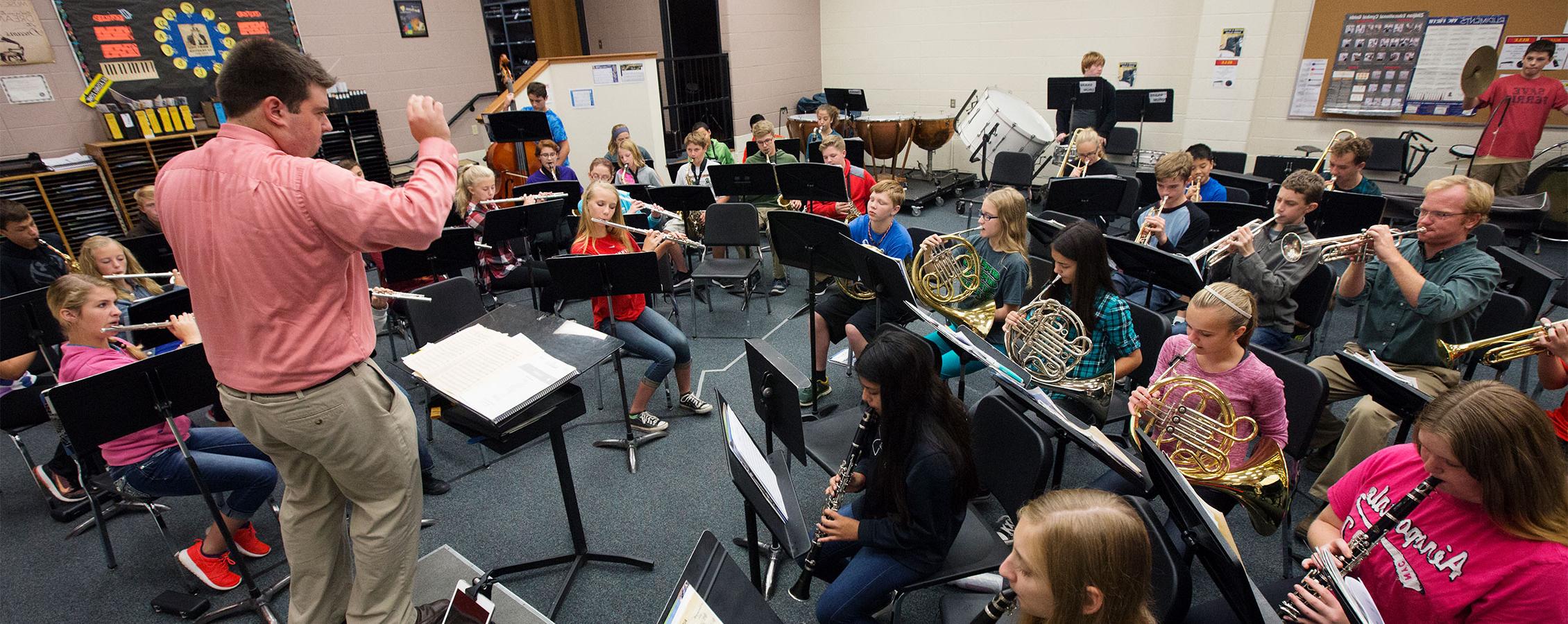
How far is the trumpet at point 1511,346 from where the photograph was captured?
263 cm

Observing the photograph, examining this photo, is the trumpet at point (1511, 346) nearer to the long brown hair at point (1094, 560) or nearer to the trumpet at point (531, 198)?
the long brown hair at point (1094, 560)

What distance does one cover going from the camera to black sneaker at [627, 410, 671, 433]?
4.13m

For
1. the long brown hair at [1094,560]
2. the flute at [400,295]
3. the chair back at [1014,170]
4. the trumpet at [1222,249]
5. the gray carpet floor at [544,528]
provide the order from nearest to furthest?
the long brown hair at [1094,560]
the gray carpet floor at [544,528]
the flute at [400,295]
the trumpet at [1222,249]
the chair back at [1014,170]

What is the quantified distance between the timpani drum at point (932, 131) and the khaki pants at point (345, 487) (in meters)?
8.00

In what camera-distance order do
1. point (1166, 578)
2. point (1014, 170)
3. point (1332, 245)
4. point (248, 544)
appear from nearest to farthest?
point (1166, 578), point (248, 544), point (1332, 245), point (1014, 170)

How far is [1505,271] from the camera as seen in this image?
3.75m

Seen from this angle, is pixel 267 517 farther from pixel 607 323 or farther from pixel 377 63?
pixel 377 63

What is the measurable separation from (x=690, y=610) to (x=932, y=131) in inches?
329

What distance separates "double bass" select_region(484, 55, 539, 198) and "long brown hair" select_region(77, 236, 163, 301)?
3023mm

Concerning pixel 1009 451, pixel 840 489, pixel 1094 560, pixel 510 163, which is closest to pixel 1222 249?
pixel 1009 451

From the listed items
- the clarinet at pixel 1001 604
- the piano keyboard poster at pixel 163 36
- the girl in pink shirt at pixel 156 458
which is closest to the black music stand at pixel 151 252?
the girl in pink shirt at pixel 156 458

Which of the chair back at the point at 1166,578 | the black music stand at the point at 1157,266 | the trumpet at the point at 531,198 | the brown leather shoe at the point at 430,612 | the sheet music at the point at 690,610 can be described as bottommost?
the brown leather shoe at the point at 430,612

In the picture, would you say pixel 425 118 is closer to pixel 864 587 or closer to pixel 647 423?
pixel 864 587

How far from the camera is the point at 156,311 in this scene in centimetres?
333
